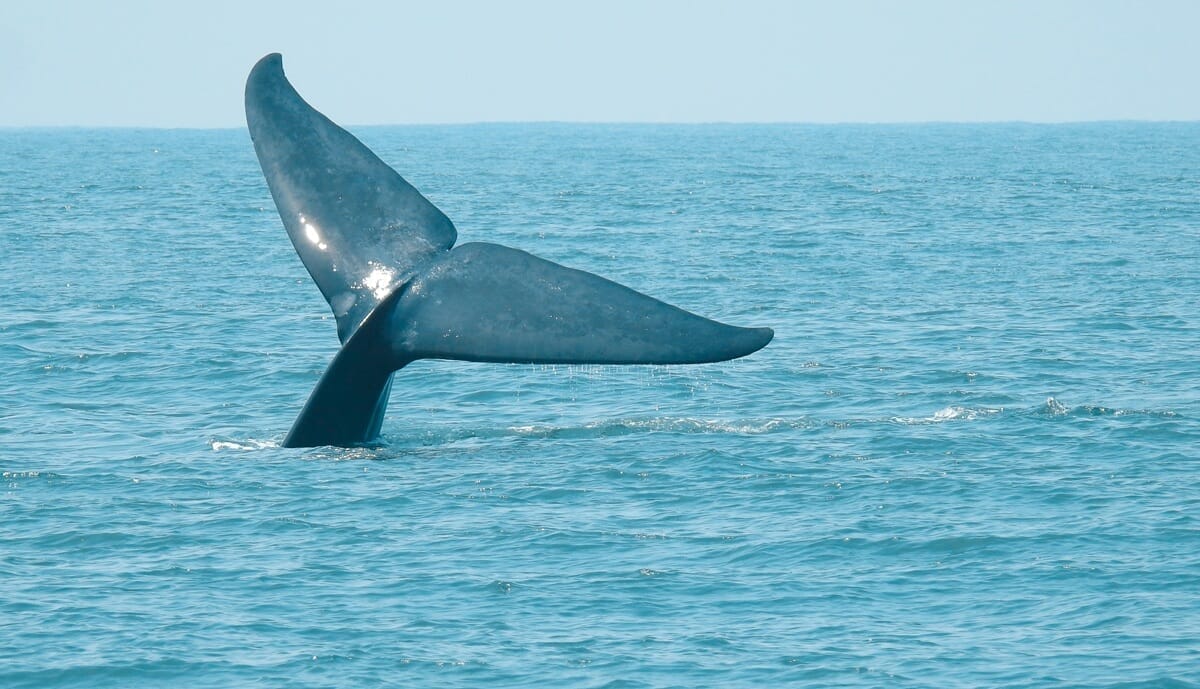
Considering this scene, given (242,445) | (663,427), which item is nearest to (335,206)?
(242,445)

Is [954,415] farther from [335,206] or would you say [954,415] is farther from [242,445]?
[335,206]

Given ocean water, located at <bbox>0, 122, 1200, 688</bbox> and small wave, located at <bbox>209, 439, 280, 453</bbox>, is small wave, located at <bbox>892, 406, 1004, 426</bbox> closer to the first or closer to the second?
ocean water, located at <bbox>0, 122, 1200, 688</bbox>

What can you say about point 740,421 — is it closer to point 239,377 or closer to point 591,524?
point 591,524

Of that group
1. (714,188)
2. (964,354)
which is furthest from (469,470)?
(714,188)

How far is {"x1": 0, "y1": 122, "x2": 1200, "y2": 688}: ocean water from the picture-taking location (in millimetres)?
14094

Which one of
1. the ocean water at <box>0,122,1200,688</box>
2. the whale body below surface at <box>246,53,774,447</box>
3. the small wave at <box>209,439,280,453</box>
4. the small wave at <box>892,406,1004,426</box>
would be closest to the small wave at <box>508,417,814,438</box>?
the ocean water at <box>0,122,1200,688</box>

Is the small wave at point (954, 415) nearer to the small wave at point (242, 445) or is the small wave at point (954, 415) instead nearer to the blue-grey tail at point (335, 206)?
the small wave at point (242, 445)

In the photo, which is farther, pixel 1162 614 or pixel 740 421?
pixel 740 421

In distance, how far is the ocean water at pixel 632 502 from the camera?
1409 centimetres

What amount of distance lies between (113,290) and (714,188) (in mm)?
48867

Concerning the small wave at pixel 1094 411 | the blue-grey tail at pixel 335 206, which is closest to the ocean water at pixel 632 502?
the small wave at pixel 1094 411

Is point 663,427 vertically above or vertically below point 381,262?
below

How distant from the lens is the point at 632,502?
60.2ft

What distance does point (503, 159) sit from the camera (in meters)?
136
